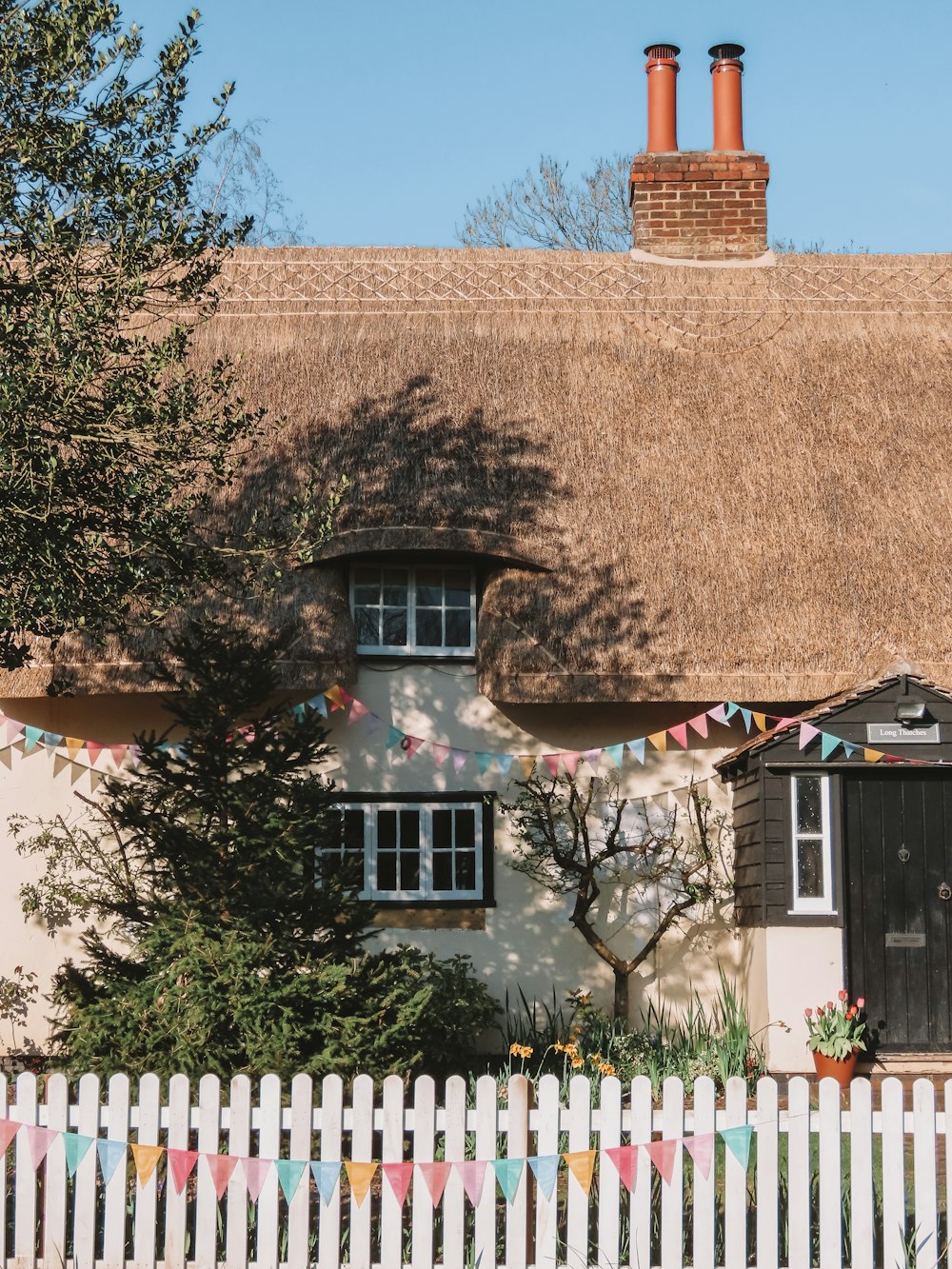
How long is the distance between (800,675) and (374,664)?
10.2ft

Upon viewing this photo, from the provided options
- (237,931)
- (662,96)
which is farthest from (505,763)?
(662,96)

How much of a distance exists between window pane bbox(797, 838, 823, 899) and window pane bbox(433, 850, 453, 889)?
2.56 metres

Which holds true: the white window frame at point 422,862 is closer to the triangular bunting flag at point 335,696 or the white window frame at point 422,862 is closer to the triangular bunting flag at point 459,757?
the triangular bunting flag at point 459,757

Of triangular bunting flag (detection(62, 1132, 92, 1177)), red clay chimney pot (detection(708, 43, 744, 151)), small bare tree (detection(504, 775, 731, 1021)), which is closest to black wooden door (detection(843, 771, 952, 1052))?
small bare tree (detection(504, 775, 731, 1021))

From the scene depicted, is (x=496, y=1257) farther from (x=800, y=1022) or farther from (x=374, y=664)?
(x=374, y=664)

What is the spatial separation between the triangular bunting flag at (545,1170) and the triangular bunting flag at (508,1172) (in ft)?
0.16

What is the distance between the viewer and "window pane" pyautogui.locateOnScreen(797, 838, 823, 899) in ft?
31.9

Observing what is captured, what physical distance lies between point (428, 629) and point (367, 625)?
1.51ft

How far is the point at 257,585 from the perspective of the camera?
398 inches

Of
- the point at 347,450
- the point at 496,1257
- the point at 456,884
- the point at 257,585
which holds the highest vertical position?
the point at 347,450

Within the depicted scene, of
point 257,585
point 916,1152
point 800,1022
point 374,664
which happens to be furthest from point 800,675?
point 916,1152

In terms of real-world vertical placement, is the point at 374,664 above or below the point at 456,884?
above

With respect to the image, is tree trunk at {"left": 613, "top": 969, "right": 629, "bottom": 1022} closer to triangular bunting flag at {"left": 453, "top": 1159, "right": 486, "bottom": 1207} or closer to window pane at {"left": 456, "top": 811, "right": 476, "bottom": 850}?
window pane at {"left": 456, "top": 811, "right": 476, "bottom": 850}

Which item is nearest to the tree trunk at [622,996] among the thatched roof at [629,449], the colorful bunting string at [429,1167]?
the thatched roof at [629,449]
